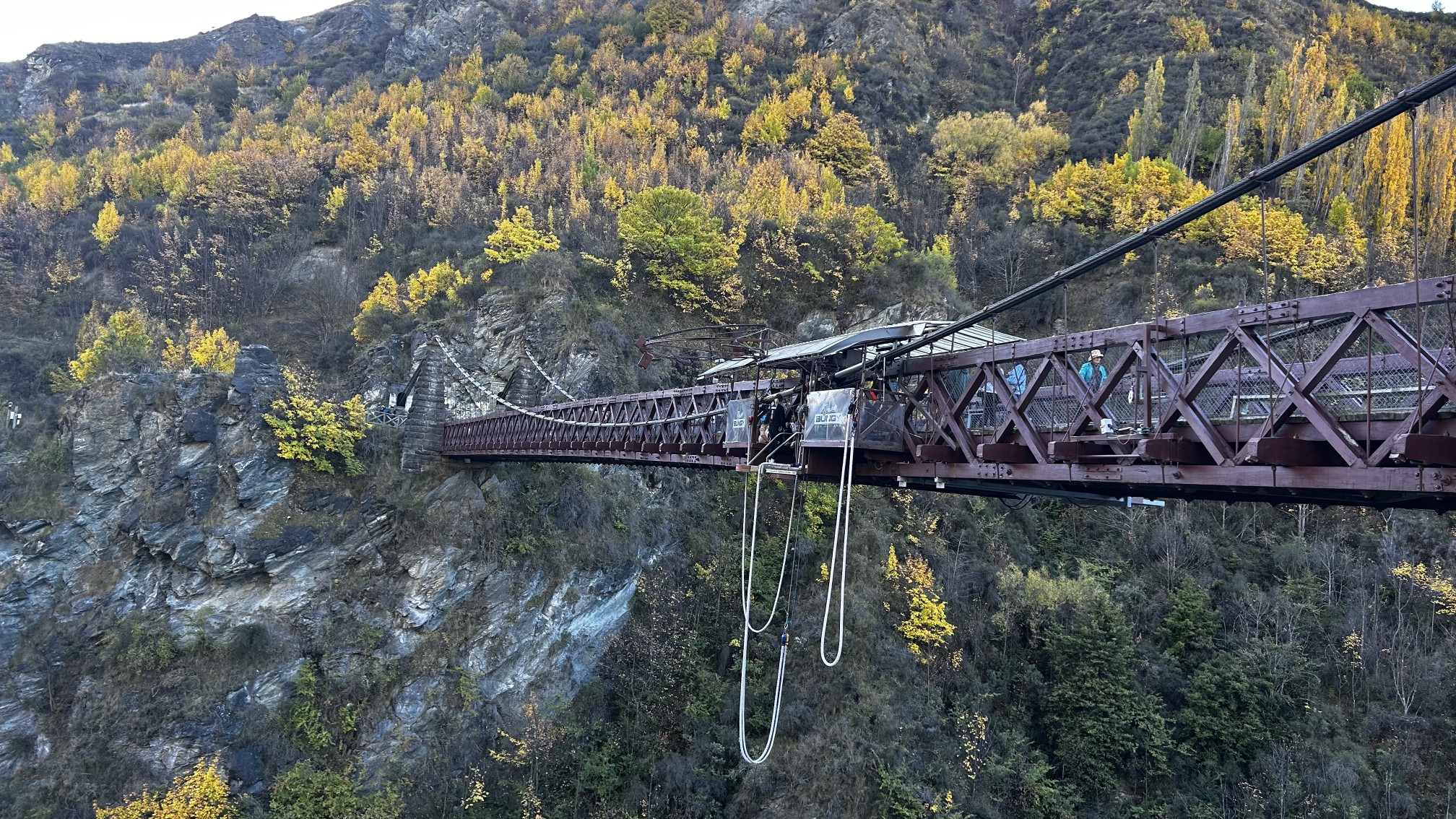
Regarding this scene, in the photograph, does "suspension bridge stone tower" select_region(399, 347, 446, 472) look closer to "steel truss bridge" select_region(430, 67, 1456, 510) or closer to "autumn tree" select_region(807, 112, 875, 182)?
"steel truss bridge" select_region(430, 67, 1456, 510)

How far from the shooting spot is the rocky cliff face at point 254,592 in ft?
63.6

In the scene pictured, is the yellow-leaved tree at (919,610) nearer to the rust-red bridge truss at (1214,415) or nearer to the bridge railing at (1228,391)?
the rust-red bridge truss at (1214,415)

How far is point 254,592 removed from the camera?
21.0 metres

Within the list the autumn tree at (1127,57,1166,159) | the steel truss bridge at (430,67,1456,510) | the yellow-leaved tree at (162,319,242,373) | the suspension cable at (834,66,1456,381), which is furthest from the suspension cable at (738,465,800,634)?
the autumn tree at (1127,57,1166,159)

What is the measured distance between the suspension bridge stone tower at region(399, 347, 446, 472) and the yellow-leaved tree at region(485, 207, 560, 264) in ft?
23.6

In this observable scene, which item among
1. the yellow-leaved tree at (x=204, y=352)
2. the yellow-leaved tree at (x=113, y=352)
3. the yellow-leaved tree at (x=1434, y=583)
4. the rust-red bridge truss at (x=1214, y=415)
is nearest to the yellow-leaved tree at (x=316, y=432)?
the yellow-leaved tree at (x=204, y=352)

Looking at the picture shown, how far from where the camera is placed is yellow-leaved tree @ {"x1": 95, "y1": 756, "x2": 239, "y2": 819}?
17.4m

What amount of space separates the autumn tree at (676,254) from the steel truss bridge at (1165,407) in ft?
65.9

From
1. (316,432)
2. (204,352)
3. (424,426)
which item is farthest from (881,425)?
(204,352)

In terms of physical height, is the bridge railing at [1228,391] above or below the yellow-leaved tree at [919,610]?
above

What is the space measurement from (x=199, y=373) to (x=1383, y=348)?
30.7 m

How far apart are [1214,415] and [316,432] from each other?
23.8m

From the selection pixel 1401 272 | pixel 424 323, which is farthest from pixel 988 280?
pixel 424 323

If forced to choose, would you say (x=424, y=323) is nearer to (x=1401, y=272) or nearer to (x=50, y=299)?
(x=50, y=299)
